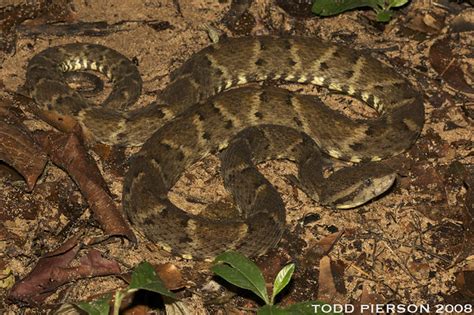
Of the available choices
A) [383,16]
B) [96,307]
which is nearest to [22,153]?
[96,307]

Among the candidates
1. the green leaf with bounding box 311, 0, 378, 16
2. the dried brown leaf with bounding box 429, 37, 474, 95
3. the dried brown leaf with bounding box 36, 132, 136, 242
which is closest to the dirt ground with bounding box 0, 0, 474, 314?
the dried brown leaf with bounding box 429, 37, 474, 95

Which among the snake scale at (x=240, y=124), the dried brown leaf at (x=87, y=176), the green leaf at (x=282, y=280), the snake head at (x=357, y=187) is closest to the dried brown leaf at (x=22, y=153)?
the dried brown leaf at (x=87, y=176)

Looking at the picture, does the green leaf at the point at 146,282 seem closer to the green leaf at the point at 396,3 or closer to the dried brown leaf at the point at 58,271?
the dried brown leaf at the point at 58,271

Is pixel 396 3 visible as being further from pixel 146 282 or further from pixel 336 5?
A: pixel 146 282

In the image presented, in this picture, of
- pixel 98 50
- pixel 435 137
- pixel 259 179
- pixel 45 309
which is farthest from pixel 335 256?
pixel 98 50

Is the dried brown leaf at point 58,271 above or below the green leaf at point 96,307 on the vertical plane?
below

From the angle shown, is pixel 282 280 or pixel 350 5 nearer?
pixel 282 280

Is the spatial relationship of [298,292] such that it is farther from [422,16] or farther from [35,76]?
[422,16]
